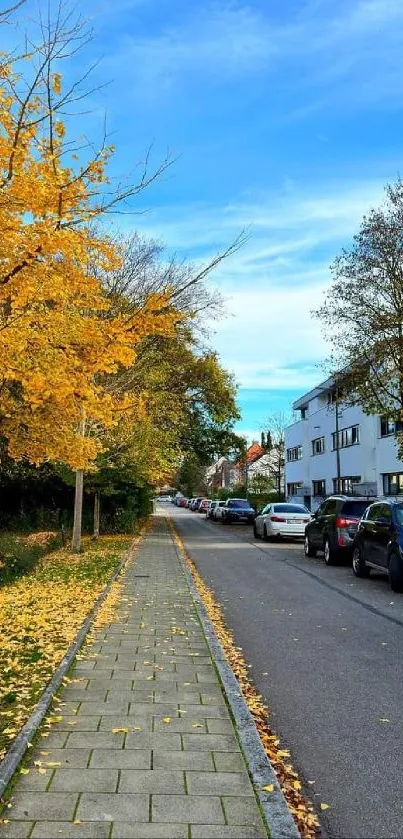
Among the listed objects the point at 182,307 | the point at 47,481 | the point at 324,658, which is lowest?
the point at 324,658

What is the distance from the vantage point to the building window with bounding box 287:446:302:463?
6034 centimetres

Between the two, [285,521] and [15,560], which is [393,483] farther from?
[15,560]

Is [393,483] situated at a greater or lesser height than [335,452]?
lesser

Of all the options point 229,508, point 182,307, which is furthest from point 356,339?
point 229,508

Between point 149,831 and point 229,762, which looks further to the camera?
point 229,762

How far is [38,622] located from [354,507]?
9.69m

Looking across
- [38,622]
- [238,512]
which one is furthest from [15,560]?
[238,512]

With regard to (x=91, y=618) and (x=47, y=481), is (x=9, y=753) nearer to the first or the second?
(x=91, y=618)

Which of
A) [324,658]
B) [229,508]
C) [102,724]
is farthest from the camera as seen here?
[229,508]

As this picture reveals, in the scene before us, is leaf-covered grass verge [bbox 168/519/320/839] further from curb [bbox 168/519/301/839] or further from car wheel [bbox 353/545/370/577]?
car wheel [bbox 353/545/370/577]

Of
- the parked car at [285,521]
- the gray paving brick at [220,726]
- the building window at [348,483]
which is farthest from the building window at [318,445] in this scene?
the gray paving brick at [220,726]

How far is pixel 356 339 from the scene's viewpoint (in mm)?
22531

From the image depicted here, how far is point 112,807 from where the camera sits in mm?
3482

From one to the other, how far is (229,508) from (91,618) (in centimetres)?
3540
